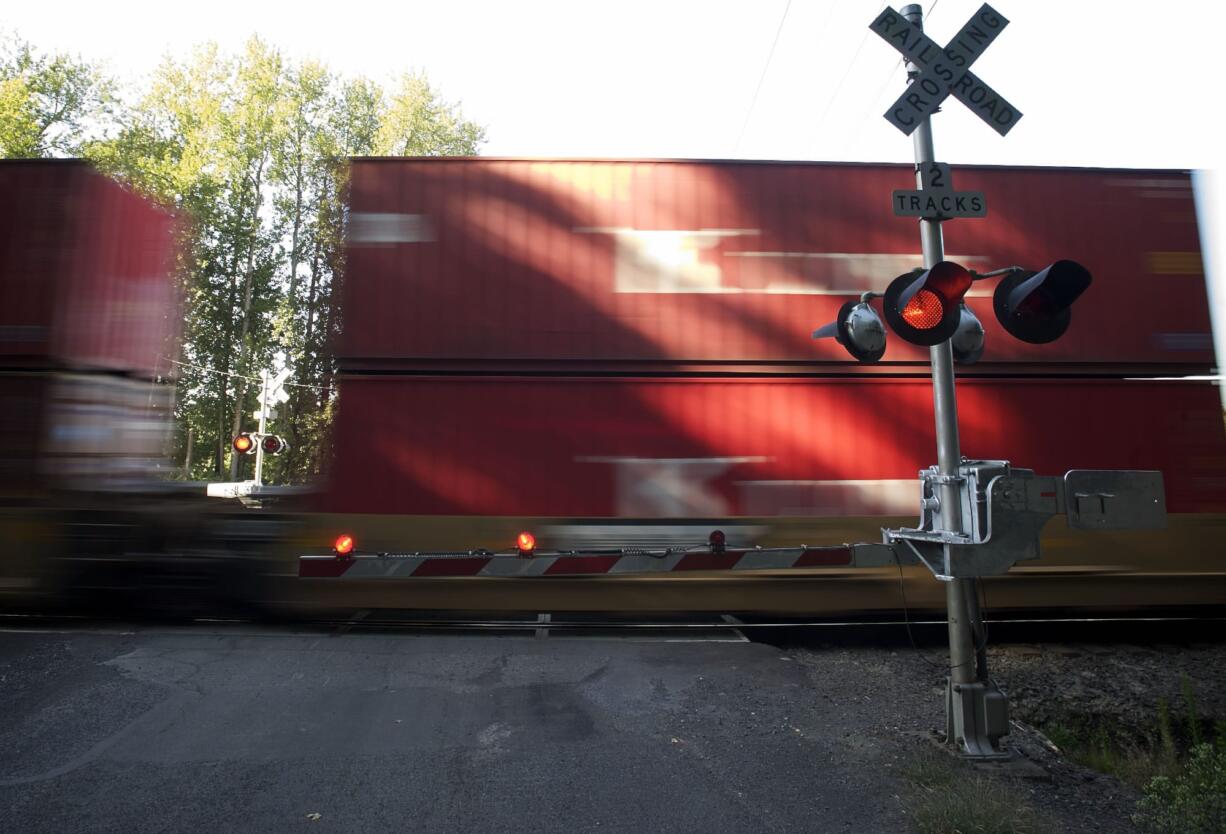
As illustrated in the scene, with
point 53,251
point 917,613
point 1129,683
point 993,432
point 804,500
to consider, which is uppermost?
point 53,251

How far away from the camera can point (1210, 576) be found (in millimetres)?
5168

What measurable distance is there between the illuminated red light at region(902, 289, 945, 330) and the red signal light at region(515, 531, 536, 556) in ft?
9.69

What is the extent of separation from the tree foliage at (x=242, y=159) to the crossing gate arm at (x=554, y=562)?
18248 mm

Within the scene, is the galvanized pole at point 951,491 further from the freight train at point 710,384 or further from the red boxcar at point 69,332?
the red boxcar at point 69,332

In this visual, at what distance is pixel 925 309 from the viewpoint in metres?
3.21

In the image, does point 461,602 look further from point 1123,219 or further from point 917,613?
point 1123,219

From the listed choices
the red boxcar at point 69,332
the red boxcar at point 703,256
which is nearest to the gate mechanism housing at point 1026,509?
the red boxcar at point 703,256

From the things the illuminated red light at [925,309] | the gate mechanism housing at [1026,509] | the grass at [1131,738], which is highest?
the illuminated red light at [925,309]

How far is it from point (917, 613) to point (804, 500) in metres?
1.38

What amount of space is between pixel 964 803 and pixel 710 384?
10.5 feet

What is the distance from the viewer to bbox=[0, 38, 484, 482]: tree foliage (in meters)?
21.7

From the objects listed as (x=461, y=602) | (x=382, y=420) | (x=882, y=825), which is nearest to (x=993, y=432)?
(x=882, y=825)

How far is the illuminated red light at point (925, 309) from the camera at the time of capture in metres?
3.21

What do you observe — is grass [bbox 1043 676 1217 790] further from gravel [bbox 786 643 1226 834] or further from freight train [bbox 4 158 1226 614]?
freight train [bbox 4 158 1226 614]
